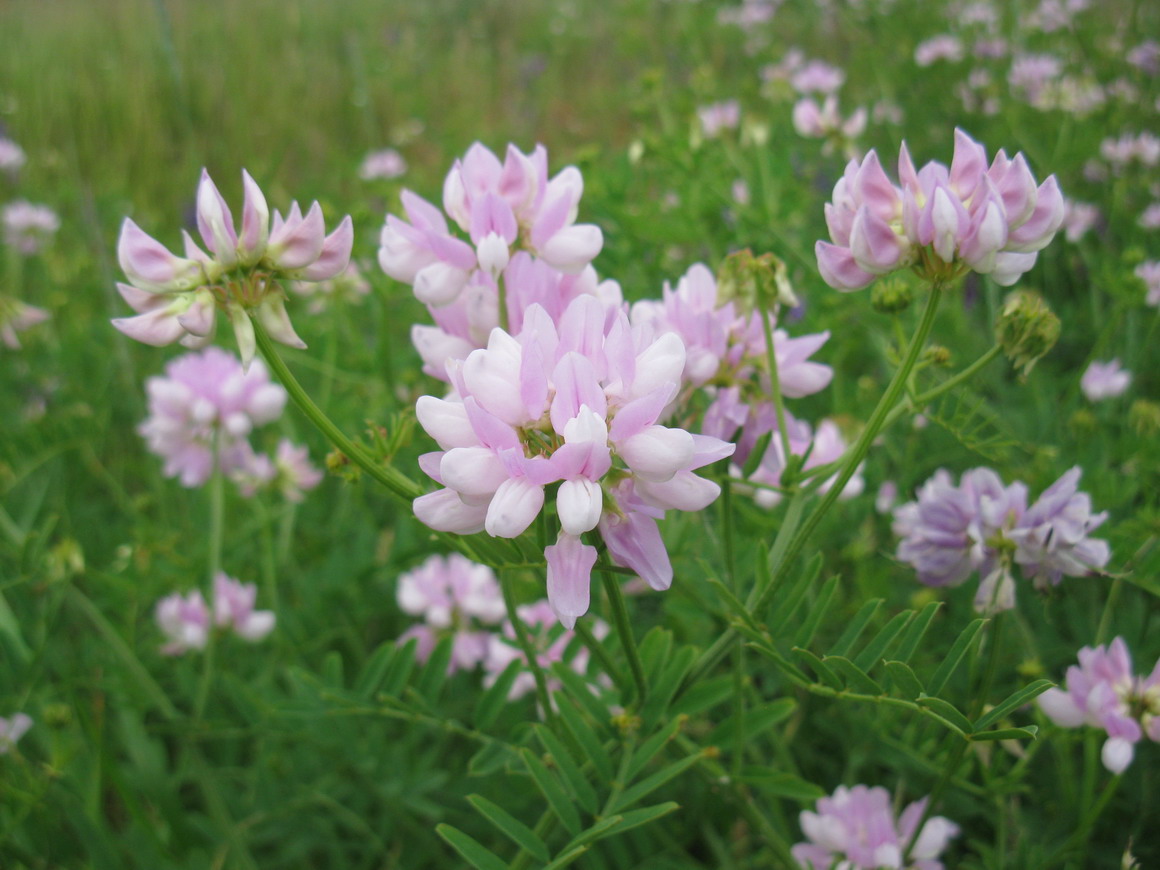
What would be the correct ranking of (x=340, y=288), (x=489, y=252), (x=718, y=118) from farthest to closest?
1. (x=718, y=118)
2. (x=340, y=288)
3. (x=489, y=252)

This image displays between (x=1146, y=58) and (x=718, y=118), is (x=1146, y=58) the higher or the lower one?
the higher one

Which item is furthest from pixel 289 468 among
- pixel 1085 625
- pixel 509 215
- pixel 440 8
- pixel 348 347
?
pixel 440 8

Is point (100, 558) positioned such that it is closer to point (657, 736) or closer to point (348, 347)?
point (348, 347)

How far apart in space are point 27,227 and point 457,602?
271 cm

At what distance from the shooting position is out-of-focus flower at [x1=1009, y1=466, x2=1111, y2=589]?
91 centimetres

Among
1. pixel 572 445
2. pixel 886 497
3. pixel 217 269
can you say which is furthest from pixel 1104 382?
pixel 217 269

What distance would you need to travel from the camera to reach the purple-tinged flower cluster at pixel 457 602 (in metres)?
1.43

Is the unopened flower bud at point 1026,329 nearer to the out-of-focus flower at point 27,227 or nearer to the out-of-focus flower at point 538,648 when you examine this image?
the out-of-focus flower at point 538,648

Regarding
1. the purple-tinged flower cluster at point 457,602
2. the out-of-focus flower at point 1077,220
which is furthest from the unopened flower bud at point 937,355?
the out-of-focus flower at point 1077,220

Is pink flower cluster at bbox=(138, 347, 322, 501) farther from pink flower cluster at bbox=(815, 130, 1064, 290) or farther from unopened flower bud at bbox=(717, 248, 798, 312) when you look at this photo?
pink flower cluster at bbox=(815, 130, 1064, 290)

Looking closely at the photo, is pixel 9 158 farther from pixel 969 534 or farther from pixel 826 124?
pixel 969 534

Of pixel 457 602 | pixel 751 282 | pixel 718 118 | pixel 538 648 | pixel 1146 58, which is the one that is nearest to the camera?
pixel 751 282

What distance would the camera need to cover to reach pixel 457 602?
4.78ft

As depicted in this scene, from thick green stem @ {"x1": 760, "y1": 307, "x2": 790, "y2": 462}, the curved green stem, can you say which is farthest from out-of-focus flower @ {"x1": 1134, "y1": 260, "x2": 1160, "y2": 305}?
the curved green stem
